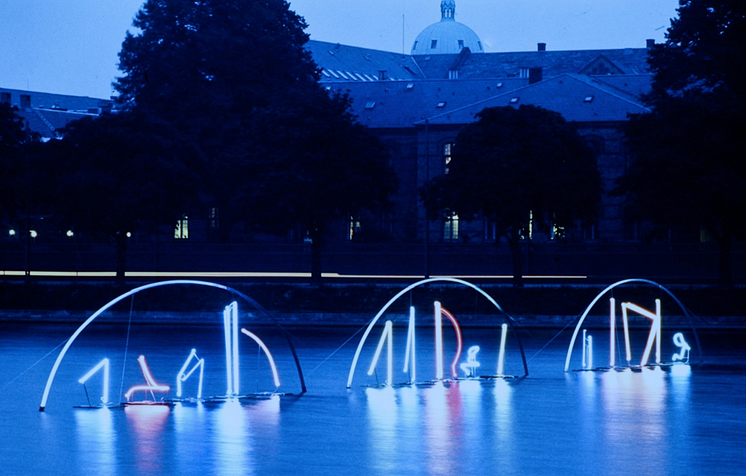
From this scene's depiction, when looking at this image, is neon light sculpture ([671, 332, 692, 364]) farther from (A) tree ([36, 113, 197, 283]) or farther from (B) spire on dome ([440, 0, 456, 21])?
(B) spire on dome ([440, 0, 456, 21])

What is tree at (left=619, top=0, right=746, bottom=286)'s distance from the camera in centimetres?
4016

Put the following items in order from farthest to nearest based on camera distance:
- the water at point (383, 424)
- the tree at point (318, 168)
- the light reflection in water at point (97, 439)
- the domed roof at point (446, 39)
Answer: the domed roof at point (446, 39) < the tree at point (318, 168) < the water at point (383, 424) < the light reflection in water at point (97, 439)

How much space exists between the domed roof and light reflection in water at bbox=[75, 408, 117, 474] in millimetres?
146679

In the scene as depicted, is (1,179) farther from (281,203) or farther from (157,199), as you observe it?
(281,203)

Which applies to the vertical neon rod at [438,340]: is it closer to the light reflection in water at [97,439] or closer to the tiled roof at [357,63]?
the light reflection in water at [97,439]

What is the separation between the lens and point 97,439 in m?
13.8

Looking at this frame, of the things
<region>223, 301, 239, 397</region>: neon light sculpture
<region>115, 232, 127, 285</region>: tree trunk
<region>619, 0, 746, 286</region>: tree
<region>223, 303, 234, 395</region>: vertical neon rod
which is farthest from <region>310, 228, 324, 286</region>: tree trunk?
<region>223, 301, 239, 397</region>: neon light sculpture

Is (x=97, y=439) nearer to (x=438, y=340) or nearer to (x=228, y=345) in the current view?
(x=228, y=345)

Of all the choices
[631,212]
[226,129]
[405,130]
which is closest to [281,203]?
[631,212]

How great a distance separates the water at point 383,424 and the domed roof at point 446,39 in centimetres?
13948

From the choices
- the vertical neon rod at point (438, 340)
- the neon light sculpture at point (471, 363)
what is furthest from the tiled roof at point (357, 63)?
the vertical neon rod at point (438, 340)

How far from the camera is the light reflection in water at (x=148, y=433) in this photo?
12.2 m

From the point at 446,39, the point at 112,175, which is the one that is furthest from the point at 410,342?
the point at 446,39

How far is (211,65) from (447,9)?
349ft
